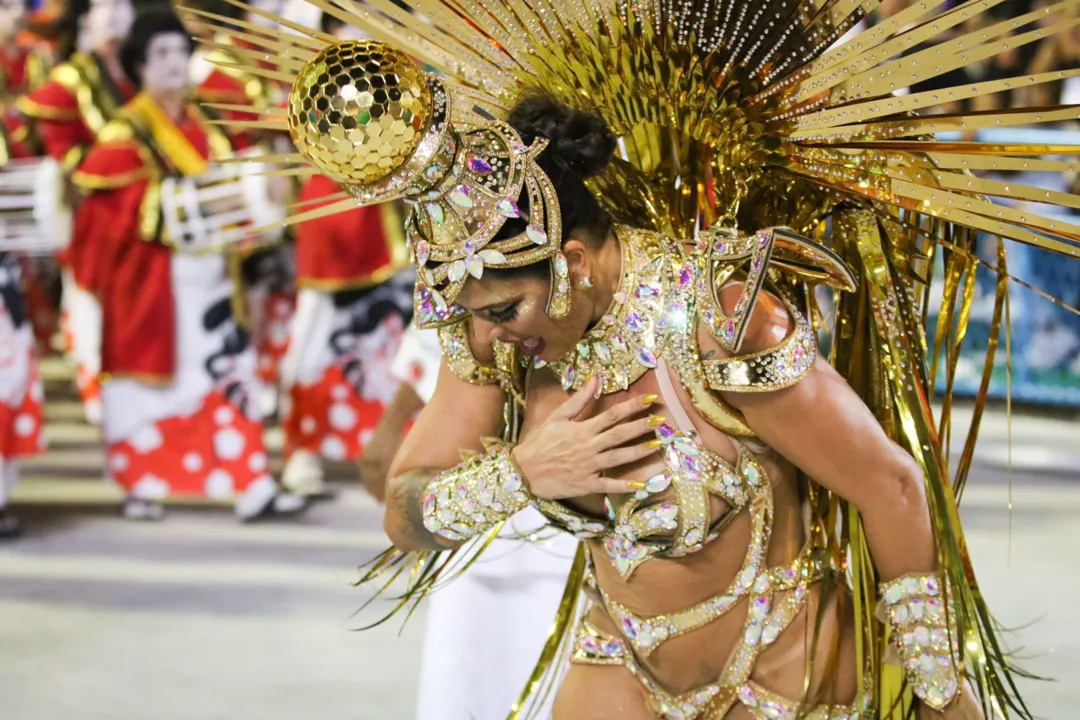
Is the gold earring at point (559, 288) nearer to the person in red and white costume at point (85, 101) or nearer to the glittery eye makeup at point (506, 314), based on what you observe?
the glittery eye makeup at point (506, 314)

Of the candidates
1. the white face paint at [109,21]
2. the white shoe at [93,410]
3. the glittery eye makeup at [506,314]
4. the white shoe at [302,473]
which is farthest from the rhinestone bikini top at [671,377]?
the white shoe at [93,410]

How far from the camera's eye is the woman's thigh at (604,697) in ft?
5.66

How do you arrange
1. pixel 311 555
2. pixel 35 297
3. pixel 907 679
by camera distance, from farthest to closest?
pixel 35 297
pixel 311 555
pixel 907 679

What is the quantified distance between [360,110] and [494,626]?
1264mm

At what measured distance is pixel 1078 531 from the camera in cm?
482

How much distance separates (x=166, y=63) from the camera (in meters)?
4.84

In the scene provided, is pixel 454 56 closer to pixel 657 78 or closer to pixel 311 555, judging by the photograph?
pixel 657 78

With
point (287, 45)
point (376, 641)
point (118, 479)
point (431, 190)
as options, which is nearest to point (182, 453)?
point (118, 479)

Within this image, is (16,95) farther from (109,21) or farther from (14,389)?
(14,389)

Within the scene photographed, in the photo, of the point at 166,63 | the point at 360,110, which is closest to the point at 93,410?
the point at 166,63

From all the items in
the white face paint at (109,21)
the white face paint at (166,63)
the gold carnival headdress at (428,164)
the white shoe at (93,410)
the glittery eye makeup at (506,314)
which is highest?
the white face paint at (109,21)

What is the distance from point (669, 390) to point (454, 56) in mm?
486

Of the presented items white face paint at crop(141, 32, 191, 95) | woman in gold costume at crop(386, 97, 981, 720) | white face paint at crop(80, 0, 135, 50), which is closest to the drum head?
white face paint at crop(141, 32, 191, 95)

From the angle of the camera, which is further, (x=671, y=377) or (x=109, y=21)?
(x=109, y=21)
